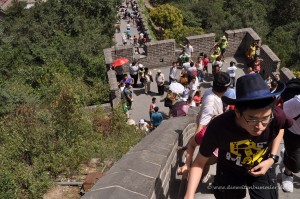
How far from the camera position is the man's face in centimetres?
287

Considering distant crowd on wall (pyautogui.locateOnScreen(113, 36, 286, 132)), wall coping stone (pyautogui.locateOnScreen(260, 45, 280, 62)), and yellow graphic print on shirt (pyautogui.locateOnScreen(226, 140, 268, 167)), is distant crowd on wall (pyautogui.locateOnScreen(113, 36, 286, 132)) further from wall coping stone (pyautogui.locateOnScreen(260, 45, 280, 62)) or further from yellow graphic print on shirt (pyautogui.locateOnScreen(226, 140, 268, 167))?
yellow graphic print on shirt (pyautogui.locateOnScreen(226, 140, 268, 167))

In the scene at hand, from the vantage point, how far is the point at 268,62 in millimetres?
13078

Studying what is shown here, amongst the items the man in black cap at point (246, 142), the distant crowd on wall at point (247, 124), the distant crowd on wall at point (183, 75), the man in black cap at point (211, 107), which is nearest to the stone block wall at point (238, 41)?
the distant crowd on wall at point (183, 75)

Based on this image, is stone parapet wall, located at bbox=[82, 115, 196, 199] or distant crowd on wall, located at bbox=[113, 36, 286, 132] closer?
stone parapet wall, located at bbox=[82, 115, 196, 199]

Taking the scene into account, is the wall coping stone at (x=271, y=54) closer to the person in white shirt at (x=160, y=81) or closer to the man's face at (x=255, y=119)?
the person in white shirt at (x=160, y=81)

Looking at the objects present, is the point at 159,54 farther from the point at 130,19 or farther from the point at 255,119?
the point at 130,19

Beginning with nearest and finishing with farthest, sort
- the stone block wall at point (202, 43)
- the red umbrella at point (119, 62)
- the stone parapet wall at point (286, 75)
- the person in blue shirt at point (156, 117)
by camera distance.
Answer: the person in blue shirt at point (156, 117), the stone parapet wall at point (286, 75), the red umbrella at point (119, 62), the stone block wall at point (202, 43)

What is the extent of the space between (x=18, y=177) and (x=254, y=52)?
8918 mm

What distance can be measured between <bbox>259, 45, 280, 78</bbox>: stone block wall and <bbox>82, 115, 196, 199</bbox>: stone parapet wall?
8605 millimetres

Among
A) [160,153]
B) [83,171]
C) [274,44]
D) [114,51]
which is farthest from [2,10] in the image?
[160,153]

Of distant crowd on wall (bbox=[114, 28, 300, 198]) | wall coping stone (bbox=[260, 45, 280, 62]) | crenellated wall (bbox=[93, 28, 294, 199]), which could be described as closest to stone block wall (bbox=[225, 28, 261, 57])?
wall coping stone (bbox=[260, 45, 280, 62])

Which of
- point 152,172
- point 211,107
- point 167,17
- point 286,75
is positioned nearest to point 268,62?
point 286,75

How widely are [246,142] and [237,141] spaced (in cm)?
8

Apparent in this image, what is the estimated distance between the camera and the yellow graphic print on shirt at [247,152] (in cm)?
326
